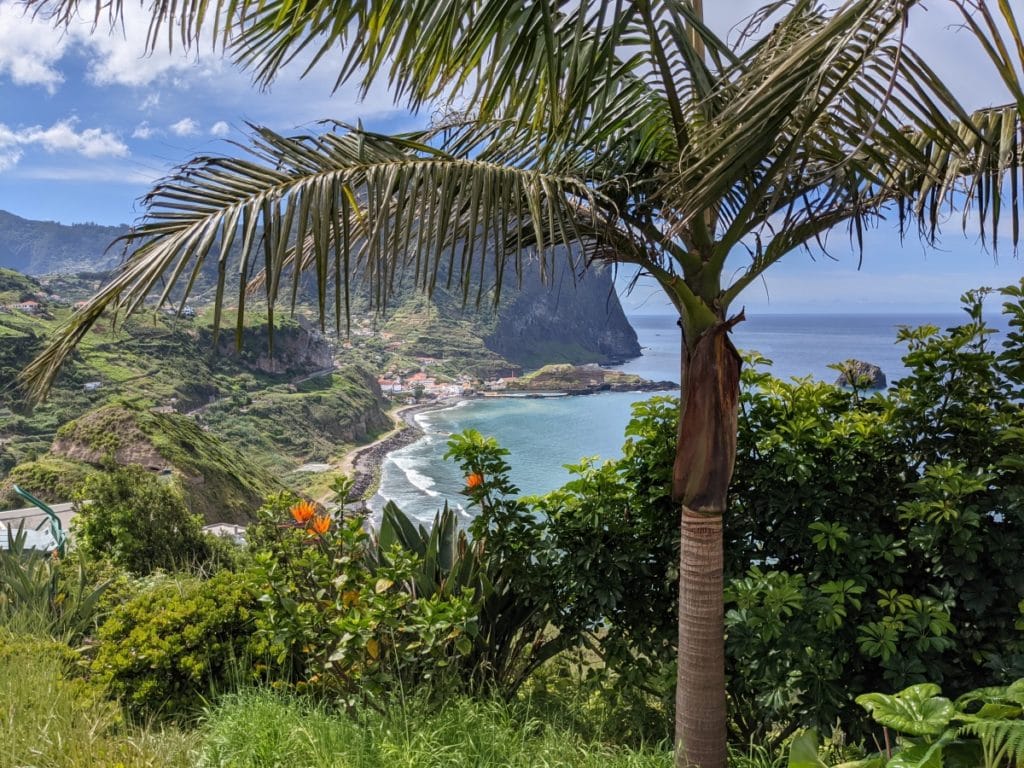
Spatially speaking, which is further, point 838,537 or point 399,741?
point 838,537

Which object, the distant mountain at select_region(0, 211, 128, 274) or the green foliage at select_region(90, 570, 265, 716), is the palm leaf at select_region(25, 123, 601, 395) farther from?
the distant mountain at select_region(0, 211, 128, 274)

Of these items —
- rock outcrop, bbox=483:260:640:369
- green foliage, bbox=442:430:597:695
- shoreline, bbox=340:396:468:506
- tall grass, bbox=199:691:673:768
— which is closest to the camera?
tall grass, bbox=199:691:673:768

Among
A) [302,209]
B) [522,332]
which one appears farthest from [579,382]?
[302,209]

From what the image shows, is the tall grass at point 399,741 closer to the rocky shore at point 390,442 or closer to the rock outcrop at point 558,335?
the rocky shore at point 390,442

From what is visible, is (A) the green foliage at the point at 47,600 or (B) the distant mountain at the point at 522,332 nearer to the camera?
(A) the green foliage at the point at 47,600

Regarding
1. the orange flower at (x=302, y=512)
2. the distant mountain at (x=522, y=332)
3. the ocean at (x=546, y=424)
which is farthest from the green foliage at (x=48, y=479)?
the distant mountain at (x=522, y=332)

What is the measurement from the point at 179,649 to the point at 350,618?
3.11 ft

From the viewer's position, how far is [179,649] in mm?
3039

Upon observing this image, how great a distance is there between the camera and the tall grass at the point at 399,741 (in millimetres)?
2322

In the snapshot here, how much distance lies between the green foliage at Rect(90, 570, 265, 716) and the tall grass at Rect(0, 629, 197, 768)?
12cm

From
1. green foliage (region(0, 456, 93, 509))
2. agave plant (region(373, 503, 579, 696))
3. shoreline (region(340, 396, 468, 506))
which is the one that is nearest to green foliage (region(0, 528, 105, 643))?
agave plant (region(373, 503, 579, 696))

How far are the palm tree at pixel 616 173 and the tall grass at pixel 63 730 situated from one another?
1314 mm

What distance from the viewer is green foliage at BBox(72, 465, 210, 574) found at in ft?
16.5

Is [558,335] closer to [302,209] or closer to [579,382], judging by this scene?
[579,382]
